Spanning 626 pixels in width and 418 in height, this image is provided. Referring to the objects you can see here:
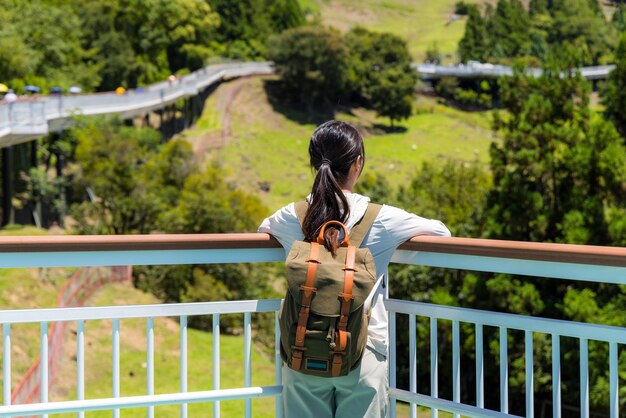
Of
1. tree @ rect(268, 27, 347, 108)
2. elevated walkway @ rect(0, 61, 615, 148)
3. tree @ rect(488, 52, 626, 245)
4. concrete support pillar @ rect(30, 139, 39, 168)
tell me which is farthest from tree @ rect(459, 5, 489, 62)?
tree @ rect(488, 52, 626, 245)

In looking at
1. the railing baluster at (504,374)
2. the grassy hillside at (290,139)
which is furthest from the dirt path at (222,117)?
the railing baluster at (504,374)

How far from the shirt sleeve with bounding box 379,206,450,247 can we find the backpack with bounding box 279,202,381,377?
0.22 meters

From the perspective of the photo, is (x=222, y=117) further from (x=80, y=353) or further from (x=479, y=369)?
(x=479, y=369)

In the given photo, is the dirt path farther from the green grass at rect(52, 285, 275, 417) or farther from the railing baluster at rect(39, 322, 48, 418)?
the railing baluster at rect(39, 322, 48, 418)

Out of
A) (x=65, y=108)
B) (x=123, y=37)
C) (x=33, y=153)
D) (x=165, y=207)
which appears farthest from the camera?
(x=123, y=37)

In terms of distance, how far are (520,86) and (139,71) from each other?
147ft

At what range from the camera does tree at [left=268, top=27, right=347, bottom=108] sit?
221 ft

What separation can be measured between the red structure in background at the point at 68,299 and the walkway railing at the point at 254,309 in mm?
7553

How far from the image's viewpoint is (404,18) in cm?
14212

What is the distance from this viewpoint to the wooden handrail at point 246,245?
2.90 meters

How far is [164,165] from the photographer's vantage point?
3039cm

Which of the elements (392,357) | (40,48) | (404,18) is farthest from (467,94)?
(392,357)

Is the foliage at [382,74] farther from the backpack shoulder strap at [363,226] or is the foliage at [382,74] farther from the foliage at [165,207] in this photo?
the backpack shoulder strap at [363,226]

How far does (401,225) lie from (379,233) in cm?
11
